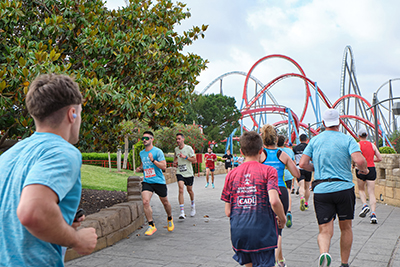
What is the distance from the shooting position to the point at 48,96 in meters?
1.53

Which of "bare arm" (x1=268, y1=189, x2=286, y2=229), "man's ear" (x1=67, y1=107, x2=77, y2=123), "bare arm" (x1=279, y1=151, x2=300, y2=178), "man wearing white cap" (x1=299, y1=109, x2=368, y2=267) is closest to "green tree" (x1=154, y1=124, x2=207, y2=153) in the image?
"bare arm" (x1=279, y1=151, x2=300, y2=178)

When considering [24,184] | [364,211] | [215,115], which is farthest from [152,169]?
[215,115]

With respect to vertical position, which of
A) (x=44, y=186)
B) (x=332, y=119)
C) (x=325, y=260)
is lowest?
(x=325, y=260)

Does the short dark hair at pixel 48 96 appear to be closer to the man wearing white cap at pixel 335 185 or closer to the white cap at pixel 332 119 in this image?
the man wearing white cap at pixel 335 185

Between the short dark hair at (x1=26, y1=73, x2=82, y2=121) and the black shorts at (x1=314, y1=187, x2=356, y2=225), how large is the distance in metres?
3.38

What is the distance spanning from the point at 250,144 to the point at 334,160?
4.67 feet

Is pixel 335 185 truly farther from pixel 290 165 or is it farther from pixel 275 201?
pixel 275 201

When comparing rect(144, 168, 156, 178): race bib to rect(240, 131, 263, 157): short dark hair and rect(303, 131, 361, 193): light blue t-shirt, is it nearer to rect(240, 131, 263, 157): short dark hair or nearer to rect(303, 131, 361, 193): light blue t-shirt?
rect(303, 131, 361, 193): light blue t-shirt

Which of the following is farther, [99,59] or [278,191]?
[99,59]

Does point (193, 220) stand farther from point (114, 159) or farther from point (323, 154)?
point (114, 159)

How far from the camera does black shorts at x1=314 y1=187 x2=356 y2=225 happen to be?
4160mm

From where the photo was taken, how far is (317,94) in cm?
4269

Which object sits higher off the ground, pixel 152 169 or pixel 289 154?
pixel 289 154

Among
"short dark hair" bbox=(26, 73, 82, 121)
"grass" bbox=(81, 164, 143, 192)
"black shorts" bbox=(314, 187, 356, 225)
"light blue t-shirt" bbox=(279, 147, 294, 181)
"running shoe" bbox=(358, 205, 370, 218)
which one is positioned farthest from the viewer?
"grass" bbox=(81, 164, 143, 192)
